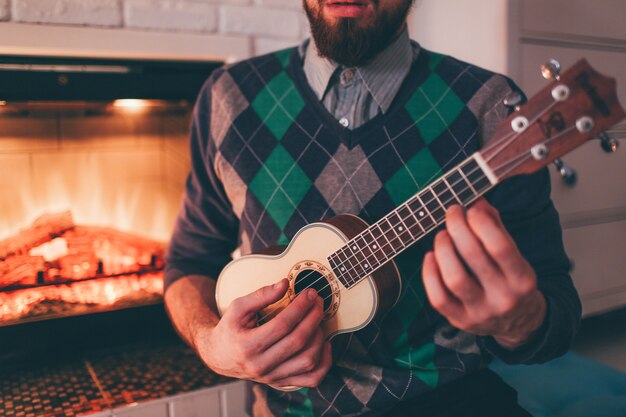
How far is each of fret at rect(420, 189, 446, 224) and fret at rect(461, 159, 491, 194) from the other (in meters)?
0.05

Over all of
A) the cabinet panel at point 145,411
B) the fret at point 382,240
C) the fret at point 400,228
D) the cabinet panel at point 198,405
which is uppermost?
the fret at point 400,228

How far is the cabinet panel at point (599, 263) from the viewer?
1.54m

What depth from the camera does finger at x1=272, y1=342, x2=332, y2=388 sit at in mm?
770

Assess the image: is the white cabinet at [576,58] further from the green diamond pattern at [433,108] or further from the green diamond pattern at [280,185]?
the green diamond pattern at [280,185]

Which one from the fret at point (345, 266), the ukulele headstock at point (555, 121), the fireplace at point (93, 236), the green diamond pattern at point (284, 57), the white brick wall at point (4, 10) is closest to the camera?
the ukulele headstock at point (555, 121)

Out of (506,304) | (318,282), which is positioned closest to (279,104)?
(318,282)

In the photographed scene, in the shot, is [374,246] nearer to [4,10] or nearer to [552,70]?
[552,70]

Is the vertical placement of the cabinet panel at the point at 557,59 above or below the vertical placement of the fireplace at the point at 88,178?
above

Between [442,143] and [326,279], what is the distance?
290 millimetres

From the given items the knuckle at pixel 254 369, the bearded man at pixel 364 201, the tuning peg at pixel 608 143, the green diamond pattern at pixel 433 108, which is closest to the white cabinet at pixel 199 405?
the bearded man at pixel 364 201

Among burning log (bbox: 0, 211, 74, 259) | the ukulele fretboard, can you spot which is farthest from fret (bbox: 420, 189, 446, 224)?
burning log (bbox: 0, 211, 74, 259)

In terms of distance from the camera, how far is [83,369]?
144cm

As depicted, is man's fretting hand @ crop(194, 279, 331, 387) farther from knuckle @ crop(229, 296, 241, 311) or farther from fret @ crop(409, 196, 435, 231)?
fret @ crop(409, 196, 435, 231)

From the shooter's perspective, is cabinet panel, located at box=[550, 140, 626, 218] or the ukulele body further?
cabinet panel, located at box=[550, 140, 626, 218]
